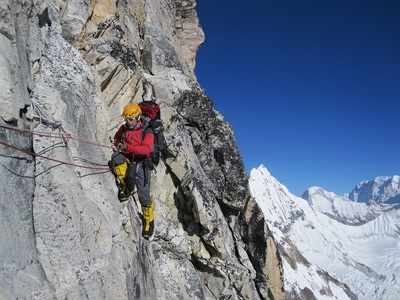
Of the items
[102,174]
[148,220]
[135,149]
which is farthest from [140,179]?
[148,220]

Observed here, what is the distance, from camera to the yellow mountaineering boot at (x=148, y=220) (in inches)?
474

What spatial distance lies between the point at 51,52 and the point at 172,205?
315 inches

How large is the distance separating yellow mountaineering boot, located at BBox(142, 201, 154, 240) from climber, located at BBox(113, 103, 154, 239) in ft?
0.39

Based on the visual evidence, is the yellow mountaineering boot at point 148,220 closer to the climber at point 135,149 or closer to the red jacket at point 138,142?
the climber at point 135,149

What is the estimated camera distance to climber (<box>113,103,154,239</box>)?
11.1 metres

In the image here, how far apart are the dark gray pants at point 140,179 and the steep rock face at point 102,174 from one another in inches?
19.2

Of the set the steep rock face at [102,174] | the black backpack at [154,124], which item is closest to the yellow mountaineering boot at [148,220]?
the steep rock face at [102,174]

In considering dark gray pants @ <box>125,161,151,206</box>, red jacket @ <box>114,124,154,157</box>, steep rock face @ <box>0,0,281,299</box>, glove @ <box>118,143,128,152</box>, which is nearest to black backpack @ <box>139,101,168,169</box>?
dark gray pants @ <box>125,161,151,206</box>

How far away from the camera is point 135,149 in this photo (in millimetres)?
11039

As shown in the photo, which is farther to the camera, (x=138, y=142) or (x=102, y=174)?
(x=138, y=142)

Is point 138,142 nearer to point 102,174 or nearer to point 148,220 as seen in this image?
point 102,174

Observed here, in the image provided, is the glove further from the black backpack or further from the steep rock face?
the black backpack

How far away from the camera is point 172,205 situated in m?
16.9

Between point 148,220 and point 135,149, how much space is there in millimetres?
2450
